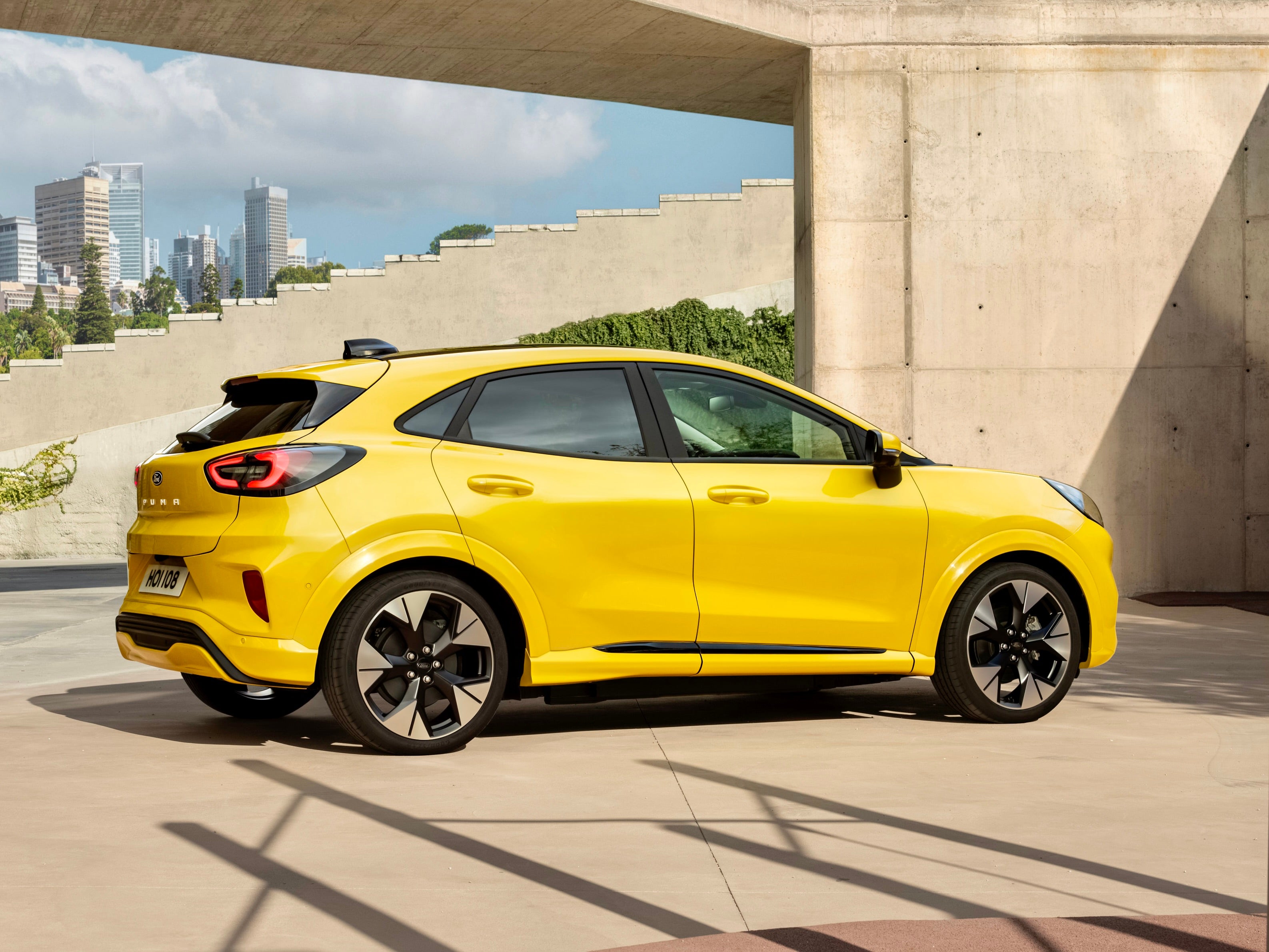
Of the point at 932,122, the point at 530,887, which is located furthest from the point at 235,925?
the point at 932,122

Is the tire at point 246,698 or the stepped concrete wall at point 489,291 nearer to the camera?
the tire at point 246,698

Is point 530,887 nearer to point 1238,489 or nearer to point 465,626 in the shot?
point 465,626

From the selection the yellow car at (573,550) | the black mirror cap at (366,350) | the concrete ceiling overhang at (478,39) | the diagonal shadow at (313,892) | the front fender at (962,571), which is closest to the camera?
the diagonal shadow at (313,892)

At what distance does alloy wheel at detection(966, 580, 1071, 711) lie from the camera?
21.3ft

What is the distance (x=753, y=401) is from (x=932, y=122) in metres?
6.30

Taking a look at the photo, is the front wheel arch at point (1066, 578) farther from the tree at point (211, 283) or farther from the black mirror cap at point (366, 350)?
the tree at point (211, 283)

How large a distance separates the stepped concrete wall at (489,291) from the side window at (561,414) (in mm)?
37047

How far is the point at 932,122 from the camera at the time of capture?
11.8 meters

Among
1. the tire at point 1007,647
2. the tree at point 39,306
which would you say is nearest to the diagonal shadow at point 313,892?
the tire at point 1007,647

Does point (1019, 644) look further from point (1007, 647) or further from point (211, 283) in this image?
point (211, 283)

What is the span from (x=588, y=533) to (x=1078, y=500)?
8.16ft

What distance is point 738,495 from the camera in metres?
6.11

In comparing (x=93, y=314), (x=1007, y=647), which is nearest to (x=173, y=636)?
(x=1007, y=647)

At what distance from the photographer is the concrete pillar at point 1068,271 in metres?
11.8
